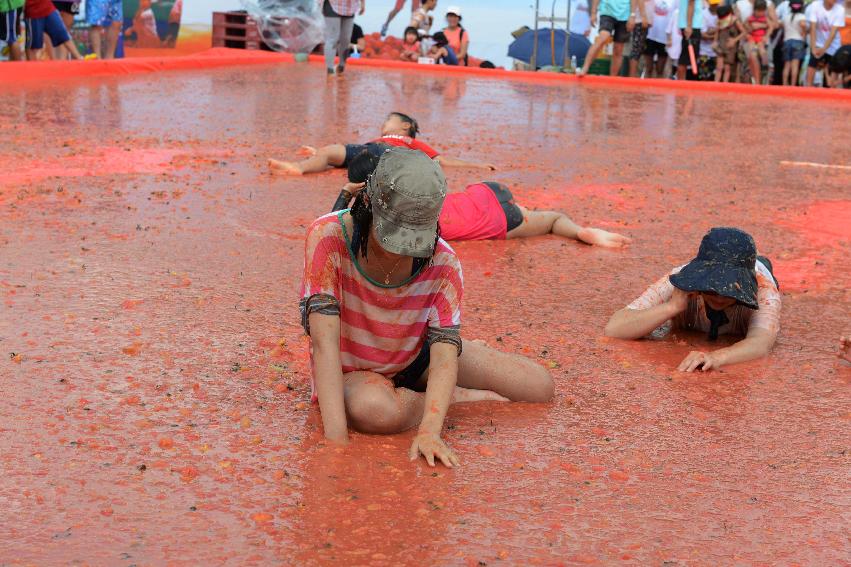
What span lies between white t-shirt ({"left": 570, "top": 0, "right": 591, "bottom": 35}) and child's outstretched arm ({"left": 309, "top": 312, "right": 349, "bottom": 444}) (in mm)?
17001

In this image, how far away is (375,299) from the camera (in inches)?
144

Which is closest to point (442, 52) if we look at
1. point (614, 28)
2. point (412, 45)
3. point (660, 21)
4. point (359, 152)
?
point (412, 45)

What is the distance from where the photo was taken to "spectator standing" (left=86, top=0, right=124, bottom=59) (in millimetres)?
15273

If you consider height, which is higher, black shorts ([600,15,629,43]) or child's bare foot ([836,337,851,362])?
black shorts ([600,15,629,43])

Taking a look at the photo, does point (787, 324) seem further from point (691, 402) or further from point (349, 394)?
point (349, 394)

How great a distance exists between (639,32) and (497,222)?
11598 millimetres

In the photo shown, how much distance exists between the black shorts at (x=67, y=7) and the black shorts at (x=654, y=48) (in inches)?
329

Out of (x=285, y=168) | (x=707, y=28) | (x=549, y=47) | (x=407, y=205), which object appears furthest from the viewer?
(x=549, y=47)

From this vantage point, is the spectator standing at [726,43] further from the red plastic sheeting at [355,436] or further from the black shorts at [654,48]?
the red plastic sheeting at [355,436]

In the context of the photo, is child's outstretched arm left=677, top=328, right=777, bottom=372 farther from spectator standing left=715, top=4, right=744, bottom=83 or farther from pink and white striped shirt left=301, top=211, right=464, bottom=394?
spectator standing left=715, top=4, right=744, bottom=83

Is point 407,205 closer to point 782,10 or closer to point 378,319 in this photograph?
point 378,319

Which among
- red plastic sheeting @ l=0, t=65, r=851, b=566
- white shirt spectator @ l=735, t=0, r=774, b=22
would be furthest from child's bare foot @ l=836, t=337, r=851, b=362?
white shirt spectator @ l=735, t=0, r=774, b=22

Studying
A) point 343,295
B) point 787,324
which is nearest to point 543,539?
point 343,295

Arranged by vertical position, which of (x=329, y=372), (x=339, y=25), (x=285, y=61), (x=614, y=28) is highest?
(x=614, y=28)
